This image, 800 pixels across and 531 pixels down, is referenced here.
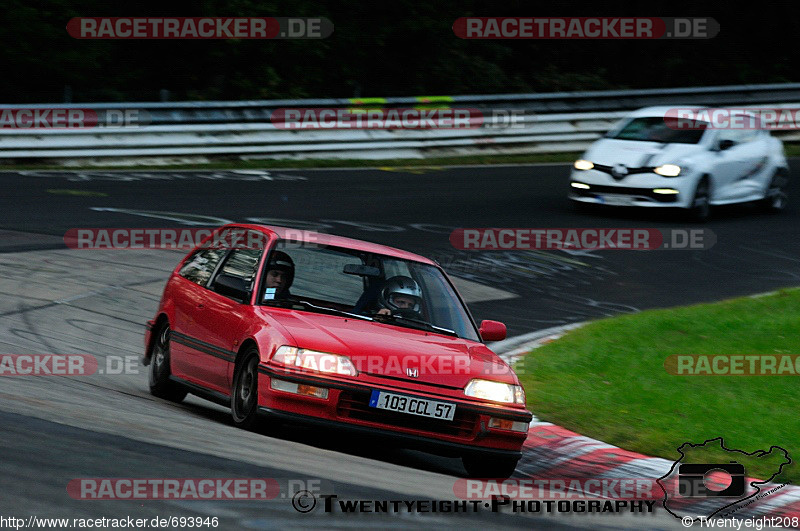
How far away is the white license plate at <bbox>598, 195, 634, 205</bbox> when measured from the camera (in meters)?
18.2

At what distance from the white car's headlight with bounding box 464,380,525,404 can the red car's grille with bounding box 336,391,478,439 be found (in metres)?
0.14

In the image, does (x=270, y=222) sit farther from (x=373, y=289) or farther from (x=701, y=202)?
(x=373, y=289)

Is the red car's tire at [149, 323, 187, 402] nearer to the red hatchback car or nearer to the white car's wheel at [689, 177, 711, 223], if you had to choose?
the red hatchback car

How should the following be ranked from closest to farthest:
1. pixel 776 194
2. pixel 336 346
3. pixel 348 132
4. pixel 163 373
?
pixel 336 346 < pixel 163 373 < pixel 776 194 < pixel 348 132

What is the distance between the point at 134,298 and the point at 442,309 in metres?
4.74

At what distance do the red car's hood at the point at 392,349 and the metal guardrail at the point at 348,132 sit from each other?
14191 millimetres

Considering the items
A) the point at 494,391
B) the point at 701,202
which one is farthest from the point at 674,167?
the point at 494,391

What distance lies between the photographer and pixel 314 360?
7059 mm

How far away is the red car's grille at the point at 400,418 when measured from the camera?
700cm

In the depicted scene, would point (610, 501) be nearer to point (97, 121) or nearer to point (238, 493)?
point (238, 493)

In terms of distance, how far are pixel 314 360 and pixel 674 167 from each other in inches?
473

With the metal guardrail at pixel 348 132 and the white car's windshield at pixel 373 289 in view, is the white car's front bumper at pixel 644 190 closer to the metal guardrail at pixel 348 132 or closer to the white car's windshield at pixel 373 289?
the metal guardrail at pixel 348 132

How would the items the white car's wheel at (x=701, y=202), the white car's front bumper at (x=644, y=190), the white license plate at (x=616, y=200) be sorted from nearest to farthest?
the white car's front bumper at (x=644, y=190)
the white license plate at (x=616, y=200)
the white car's wheel at (x=701, y=202)

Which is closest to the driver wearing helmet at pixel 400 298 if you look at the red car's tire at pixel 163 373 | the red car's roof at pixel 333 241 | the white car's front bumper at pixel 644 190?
the red car's roof at pixel 333 241
